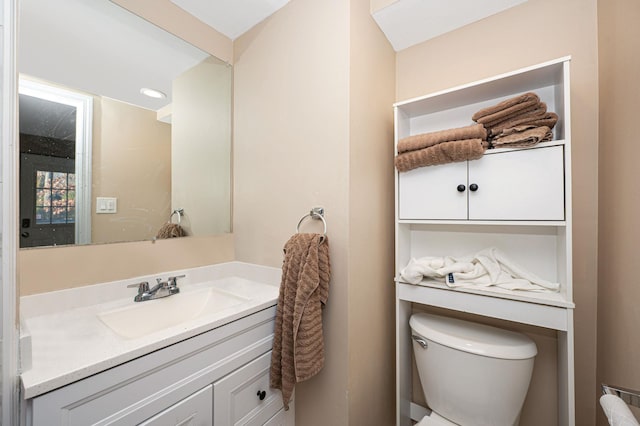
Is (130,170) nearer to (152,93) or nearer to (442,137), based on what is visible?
(152,93)

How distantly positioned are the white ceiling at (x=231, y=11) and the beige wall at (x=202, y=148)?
0.21m

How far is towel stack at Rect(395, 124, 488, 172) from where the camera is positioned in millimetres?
1070

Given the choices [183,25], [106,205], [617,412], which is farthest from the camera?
[183,25]

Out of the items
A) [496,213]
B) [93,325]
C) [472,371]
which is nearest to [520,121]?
[496,213]

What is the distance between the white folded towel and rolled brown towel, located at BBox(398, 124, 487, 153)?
550 mm

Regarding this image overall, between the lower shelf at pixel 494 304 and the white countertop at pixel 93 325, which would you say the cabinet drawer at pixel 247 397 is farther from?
the lower shelf at pixel 494 304

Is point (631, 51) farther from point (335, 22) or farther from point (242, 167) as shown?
point (242, 167)

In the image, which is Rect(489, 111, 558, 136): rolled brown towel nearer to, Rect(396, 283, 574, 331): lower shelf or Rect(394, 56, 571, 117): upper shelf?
Rect(394, 56, 571, 117): upper shelf

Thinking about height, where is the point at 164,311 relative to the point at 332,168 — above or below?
below

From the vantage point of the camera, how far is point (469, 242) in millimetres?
1312

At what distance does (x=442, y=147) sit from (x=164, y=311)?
4.78ft

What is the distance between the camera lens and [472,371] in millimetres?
1037

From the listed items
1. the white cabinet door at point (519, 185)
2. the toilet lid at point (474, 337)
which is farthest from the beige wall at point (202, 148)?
the white cabinet door at point (519, 185)

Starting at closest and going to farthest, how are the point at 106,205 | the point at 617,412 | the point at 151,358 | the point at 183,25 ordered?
the point at 617,412, the point at 151,358, the point at 106,205, the point at 183,25
